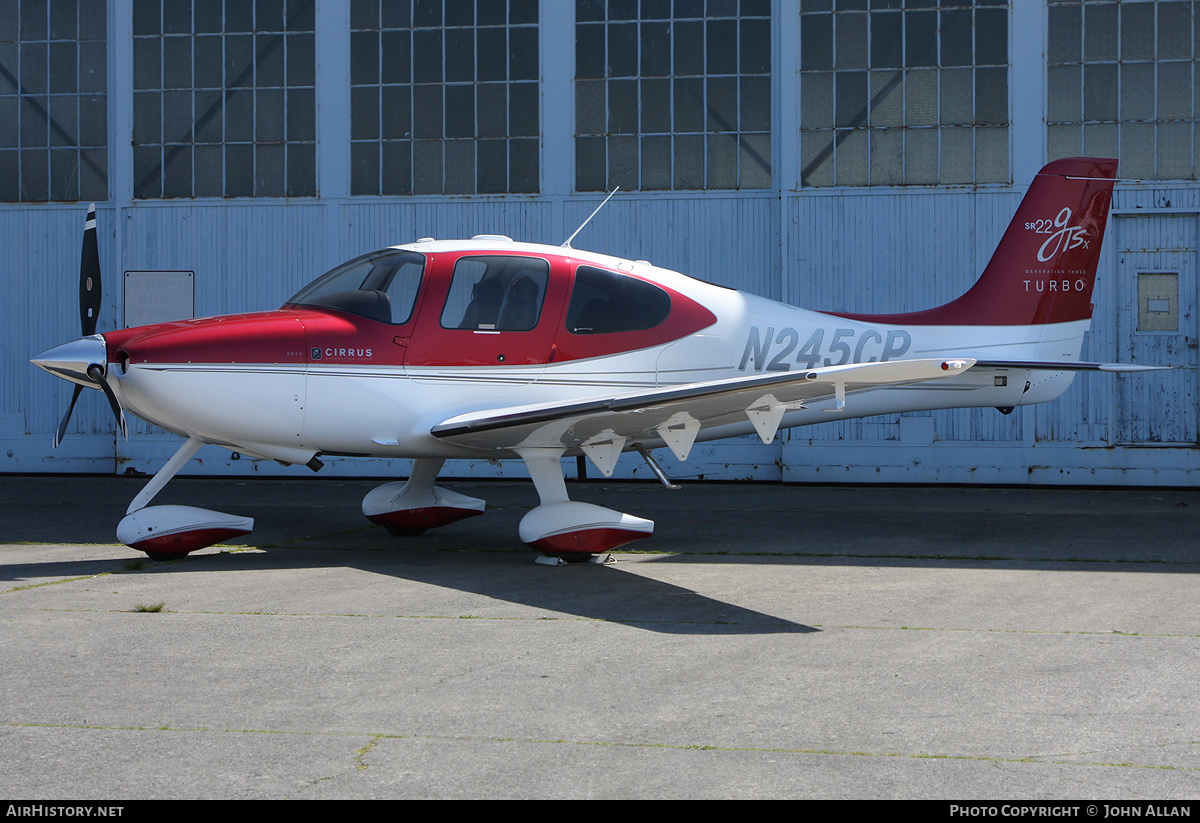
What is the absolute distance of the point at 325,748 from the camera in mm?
3477

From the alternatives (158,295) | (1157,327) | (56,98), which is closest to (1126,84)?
(1157,327)

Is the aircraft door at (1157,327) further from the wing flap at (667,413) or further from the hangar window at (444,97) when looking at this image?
the wing flap at (667,413)

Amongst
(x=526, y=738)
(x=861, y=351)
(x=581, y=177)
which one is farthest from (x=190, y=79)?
(x=526, y=738)

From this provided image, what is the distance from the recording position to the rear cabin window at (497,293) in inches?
309

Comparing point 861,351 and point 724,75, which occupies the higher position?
point 724,75

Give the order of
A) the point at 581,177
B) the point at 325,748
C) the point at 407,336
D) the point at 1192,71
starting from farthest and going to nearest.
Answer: the point at 581,177 < the point at 1192,71 < the point at 407,336 < the point at 325,748

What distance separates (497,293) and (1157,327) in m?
8.81

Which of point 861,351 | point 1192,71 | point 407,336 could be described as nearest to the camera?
point 407,336

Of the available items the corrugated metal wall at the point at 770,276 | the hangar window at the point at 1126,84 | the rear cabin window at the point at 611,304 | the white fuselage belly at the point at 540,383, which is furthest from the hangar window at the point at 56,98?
the hangar window at the point at 1126,84

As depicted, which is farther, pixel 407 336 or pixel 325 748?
pixel 407 336

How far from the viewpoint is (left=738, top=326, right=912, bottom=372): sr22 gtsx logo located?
8570 millimetres

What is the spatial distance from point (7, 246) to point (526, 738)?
44.9ft

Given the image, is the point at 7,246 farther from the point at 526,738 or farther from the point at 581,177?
the point at 526,738

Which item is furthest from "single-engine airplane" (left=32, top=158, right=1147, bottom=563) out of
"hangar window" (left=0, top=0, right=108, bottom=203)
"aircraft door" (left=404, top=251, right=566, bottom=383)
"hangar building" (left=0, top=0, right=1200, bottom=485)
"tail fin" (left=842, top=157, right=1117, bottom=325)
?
"hangar window" (left=0, top=0, right=108, bottom=203)
